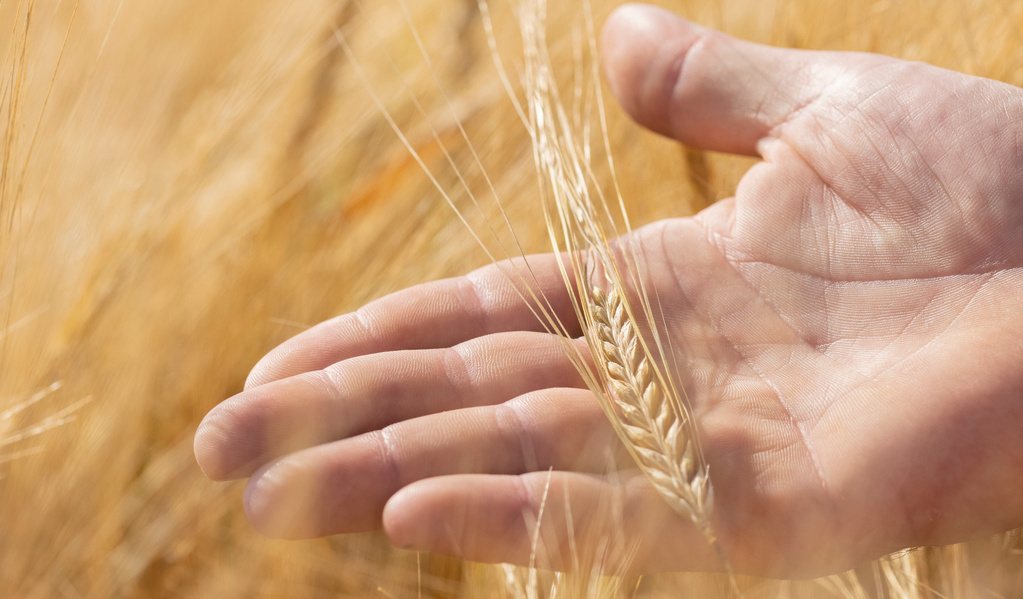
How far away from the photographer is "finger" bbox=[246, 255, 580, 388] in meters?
1.14

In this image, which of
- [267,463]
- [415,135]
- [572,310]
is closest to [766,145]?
[572,310]

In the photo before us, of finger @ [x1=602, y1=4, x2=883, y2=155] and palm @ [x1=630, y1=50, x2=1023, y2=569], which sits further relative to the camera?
finger @ [x1=602, y1=4, x2=883, y2=155]

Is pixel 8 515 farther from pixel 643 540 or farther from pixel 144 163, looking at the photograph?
pixel 643 540

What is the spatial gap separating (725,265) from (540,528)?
26.8 inches

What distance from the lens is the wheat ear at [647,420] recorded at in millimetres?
974

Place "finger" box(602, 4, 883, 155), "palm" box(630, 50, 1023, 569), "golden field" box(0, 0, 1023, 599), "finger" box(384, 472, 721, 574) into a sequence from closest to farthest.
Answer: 1. "finger" box(384, 472, 721, 574)
2. "palm" box(630, 50, 1023, 569)
3. "golden field" box(0, 0, 1023, 599)
4. "finger" box(602, 4, 883, 155)

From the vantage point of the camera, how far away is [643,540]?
3.30ft

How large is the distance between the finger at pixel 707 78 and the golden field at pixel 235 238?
0.27 m

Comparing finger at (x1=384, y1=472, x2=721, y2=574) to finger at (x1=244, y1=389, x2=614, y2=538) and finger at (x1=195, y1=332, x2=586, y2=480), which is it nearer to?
finger at (x1=244, y1=389, x2=614, y2=538)

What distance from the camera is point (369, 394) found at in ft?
3.52

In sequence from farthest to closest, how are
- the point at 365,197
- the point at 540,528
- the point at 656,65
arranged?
the point at 365,197
the point at 656,65
the point at 540,528

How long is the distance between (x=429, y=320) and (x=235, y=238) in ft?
2.06

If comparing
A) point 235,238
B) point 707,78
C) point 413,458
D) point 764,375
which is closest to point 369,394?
point 413,458

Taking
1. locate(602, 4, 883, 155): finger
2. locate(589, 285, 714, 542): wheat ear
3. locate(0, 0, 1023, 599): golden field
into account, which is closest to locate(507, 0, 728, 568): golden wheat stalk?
locate(589, 285, 714, 542): wheat ear
